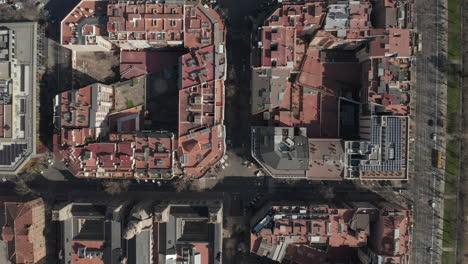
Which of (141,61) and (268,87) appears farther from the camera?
(141,61)

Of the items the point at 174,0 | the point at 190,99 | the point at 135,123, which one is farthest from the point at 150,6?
the point at 135,123

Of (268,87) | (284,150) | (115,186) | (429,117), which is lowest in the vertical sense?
(115,186)

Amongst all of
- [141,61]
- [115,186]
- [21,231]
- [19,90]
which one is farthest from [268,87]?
[21,231]

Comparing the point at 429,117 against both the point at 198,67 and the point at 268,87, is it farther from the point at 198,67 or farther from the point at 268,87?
the point at 198,67

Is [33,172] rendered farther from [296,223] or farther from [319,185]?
[319,185]

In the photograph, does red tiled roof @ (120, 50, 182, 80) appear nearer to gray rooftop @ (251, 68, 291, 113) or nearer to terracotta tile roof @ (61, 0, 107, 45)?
terracotta tile roof @ (61, 0, 107, 45)

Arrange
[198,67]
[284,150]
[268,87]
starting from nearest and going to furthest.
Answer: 1. [284,150]
2. [198,67]
3. [268,87]

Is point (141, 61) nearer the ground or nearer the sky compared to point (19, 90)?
nearer the sky
